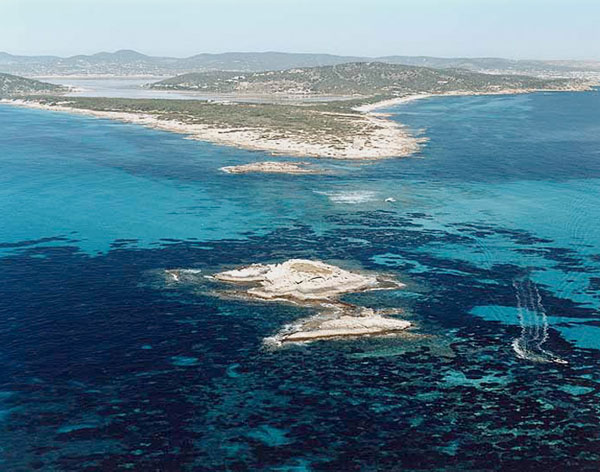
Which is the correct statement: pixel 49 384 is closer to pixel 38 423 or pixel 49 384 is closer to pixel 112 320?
pixel 38 423

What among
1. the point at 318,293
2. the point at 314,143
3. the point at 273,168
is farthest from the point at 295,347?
the point at 314,143

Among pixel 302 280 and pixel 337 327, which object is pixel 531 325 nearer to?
pixel 337 327

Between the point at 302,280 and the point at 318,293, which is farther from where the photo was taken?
the point at 302,280

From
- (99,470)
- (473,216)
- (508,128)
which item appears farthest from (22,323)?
(508,128)

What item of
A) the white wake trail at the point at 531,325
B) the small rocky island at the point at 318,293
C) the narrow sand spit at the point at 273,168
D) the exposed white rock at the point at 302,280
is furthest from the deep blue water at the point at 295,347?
the narrow sand spit at the point at 273,168

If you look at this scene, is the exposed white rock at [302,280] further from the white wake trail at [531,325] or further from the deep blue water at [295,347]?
the white wake trail at [531,325]

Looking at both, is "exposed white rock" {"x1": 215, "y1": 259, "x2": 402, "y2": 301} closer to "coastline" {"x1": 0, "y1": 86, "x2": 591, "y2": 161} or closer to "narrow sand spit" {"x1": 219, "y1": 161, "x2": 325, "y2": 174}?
"narrow sand spit" {"x1": 219, "y1": 161, "x2": 325, "y2": 174}
